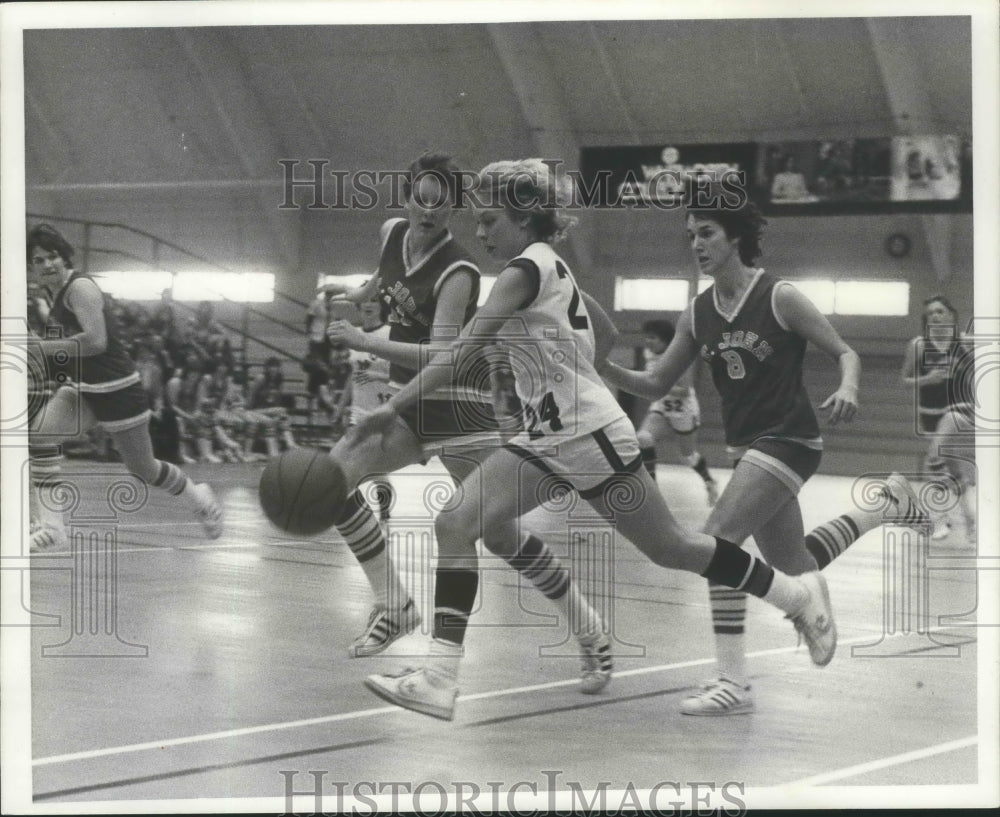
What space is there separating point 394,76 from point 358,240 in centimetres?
280

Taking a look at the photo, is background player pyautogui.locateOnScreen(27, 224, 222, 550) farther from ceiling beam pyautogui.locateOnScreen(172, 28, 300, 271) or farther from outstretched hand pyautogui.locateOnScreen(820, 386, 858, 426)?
ceiling beam pyautogui.locateOnScreen(172, 28, 300, 271)

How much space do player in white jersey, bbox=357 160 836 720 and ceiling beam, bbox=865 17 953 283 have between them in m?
13.8

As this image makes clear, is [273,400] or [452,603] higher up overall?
[273,400]

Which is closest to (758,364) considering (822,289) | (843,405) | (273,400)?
(843,405)

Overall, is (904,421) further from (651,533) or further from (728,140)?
(651,533)

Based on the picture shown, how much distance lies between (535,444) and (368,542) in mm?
1363

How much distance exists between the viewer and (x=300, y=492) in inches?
190

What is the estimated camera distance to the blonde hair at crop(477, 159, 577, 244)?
4539mm

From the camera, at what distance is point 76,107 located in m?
20.3

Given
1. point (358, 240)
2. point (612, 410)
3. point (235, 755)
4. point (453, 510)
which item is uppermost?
point (358, 240)

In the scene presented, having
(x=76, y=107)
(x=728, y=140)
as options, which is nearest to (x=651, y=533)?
(x=728, y=140)

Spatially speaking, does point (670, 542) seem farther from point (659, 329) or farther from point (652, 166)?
point (652, 166)

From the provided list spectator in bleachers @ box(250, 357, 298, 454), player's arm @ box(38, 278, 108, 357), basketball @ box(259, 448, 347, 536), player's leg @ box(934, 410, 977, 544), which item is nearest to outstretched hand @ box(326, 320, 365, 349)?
basketball @ box(259, 448, 347, 536)

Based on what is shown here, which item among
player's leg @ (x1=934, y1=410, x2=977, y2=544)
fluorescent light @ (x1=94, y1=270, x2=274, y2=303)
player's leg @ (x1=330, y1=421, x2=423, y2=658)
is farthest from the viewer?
fluorescent light @ (x1=94, y1=270, x2=274, y2=303)
